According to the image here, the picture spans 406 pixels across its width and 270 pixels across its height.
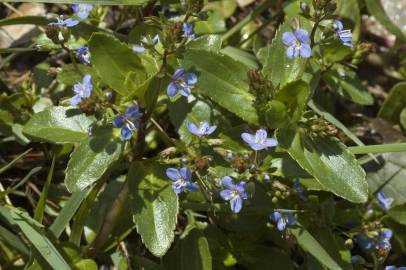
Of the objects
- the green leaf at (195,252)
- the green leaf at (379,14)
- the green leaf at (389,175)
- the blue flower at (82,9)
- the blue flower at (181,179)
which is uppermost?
the blue flower at (82,9)

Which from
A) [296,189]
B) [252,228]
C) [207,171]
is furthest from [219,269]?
[207,171]

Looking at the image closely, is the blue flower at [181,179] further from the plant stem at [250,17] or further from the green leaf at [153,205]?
the plant stem at [250,17]

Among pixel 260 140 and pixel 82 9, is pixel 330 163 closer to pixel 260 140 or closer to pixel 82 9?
pixel 260 140

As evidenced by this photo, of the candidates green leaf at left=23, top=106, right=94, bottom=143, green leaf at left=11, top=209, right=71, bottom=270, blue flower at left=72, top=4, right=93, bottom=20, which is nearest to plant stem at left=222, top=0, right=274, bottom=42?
blue flower at left=72, top=4, right=93, bottom=20

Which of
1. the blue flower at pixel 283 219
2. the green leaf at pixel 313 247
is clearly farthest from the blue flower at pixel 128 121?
the green leaf at pixel 313 247

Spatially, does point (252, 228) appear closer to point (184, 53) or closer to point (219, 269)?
point (219, 269)

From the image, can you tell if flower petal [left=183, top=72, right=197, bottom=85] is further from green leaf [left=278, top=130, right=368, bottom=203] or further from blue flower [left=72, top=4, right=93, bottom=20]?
blue flower [left=72, top=4, right=93, bottom=20]

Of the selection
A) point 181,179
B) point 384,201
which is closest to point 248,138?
point 181,179
